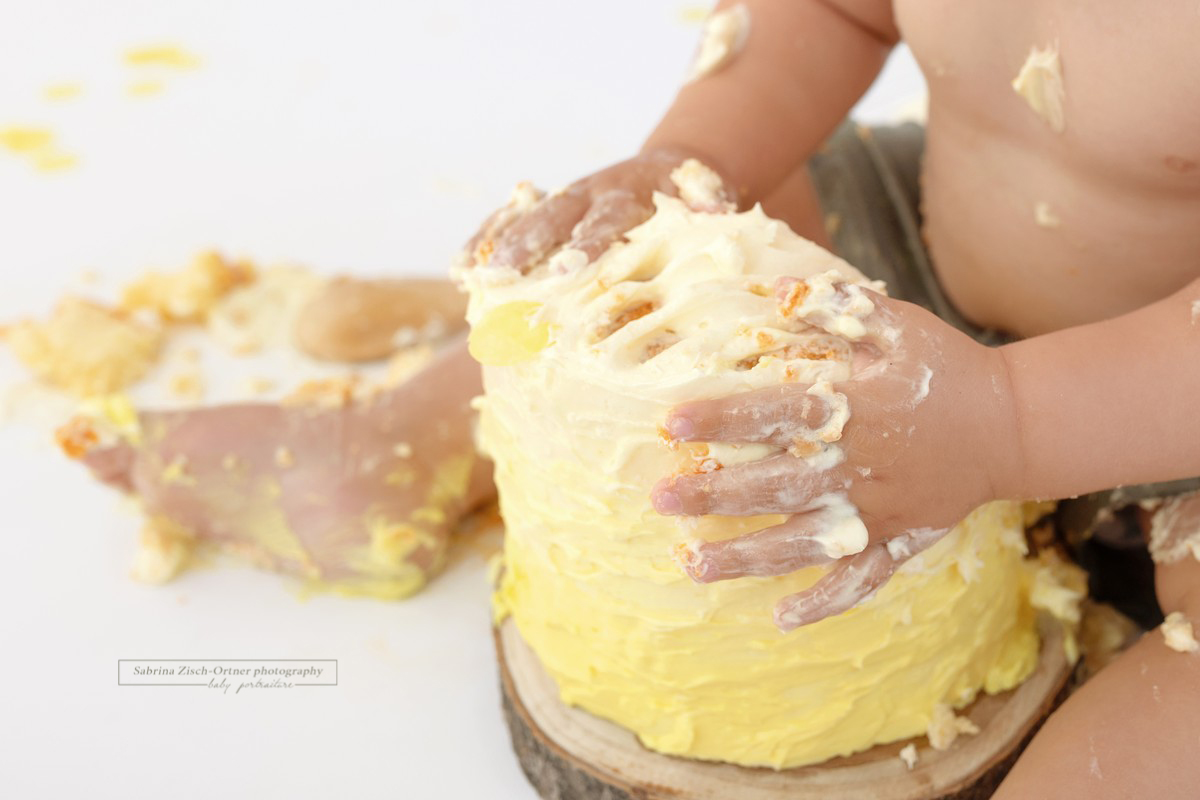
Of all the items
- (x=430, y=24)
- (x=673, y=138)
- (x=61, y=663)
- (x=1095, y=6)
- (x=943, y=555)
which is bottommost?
(x=61, y=663)

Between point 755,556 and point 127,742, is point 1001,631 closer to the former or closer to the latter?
point 755,556

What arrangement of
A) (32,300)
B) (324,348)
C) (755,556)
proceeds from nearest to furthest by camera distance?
1. (755,556)
2. (324,348)
3. (32,300)

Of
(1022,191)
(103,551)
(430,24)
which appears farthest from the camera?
(430,24)

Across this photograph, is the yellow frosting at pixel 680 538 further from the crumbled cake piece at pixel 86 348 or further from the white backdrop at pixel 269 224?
the crumbled cake piece at pixel 86 348

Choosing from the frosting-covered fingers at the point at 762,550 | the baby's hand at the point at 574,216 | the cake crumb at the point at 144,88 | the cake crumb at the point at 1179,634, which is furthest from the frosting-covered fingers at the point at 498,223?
the cake crumb at the point at 144,88

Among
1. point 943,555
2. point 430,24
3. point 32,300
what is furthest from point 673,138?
point 430,24

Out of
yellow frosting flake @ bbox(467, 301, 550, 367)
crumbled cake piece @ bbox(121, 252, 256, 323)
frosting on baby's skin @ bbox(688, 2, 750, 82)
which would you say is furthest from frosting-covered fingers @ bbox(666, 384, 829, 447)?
crumbled cake piece @ bbox(121, 252, 256, 323)

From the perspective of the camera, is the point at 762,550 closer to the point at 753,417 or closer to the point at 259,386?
the point at 753,417
